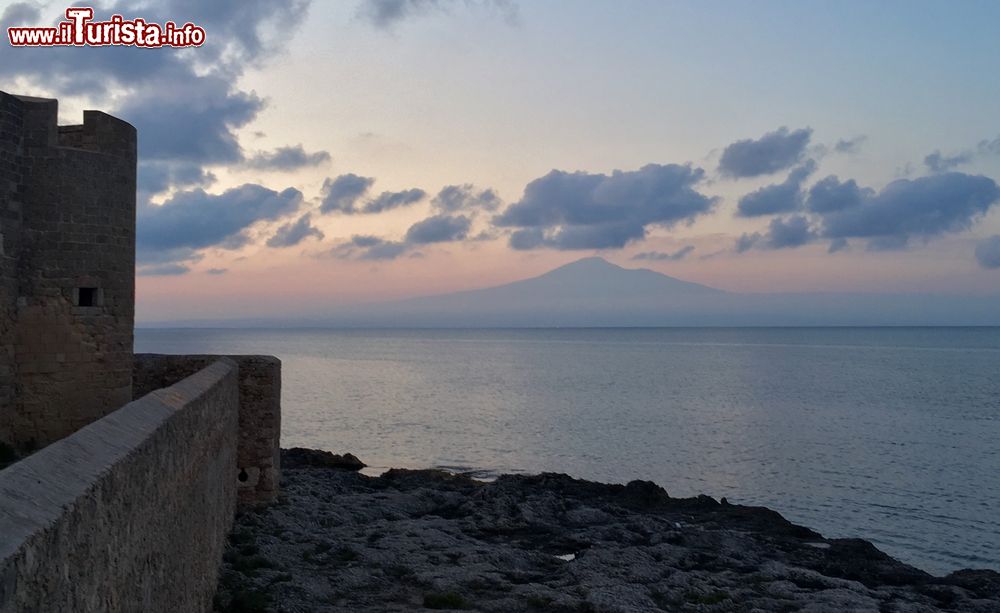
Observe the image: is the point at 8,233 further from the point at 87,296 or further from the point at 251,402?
the point at 251,402

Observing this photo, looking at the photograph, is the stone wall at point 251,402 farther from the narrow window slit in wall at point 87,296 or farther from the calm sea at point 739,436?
the calm sea at point 739,436

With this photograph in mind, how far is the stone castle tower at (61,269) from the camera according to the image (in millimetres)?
14406

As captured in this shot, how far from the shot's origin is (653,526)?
71.9 feet

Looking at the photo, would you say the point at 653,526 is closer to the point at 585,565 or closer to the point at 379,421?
the point at 585,565

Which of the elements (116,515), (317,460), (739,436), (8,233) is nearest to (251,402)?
(8,233)

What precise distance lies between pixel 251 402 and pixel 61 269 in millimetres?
4310

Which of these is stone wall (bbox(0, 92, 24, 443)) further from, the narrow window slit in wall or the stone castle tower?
the narrow window slit in wall

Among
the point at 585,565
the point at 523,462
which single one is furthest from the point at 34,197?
the point at 523,462

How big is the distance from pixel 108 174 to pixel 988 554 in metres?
24.6

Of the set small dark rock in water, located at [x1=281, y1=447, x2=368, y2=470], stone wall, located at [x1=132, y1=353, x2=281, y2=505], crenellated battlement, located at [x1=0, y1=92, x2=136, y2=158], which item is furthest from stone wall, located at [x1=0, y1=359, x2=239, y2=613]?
small dark rock in water, located at [x1=281, y1=447, x2=368, y2=470]

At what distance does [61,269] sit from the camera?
15.0 metres

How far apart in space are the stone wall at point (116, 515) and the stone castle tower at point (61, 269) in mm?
6955

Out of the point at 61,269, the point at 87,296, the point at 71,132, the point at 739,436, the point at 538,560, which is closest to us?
the point at 61,269

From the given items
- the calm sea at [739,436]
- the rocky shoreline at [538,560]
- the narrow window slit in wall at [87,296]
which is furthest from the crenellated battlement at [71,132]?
the calm sea at [739,436]
